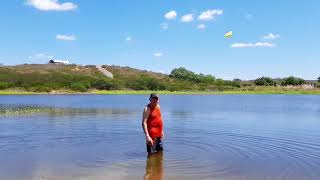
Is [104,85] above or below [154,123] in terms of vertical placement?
above

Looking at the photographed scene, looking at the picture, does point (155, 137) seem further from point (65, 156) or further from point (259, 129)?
point (259, 129)

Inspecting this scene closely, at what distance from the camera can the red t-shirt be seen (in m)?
15.2

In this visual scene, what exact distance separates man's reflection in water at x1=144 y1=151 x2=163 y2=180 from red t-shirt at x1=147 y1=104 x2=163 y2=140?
71 centimetres

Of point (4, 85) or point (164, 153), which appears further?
point (4, 85)

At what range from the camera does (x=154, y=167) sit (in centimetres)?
1398

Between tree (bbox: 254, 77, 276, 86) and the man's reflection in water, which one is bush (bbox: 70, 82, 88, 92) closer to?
tree (bbox: 254, 77, 276, 86)

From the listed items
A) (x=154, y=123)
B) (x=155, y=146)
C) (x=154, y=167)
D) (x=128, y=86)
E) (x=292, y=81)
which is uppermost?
(x=292, y=81)

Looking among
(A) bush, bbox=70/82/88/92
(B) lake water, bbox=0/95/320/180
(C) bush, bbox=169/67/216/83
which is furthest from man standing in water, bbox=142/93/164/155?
(C) bush, bbox=169/67/216/83

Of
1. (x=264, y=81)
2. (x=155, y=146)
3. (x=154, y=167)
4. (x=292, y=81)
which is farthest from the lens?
(x=264, y=81)

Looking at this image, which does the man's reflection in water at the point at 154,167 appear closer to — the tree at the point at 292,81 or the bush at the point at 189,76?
the bush at the point at 189,76

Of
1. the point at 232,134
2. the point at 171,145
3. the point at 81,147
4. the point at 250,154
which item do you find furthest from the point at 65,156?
the point at 232,134

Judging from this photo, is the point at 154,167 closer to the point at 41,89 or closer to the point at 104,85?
the point at 41,89

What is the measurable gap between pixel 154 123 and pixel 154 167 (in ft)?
5.75

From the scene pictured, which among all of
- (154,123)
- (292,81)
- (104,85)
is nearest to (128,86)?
(104,85)
